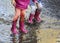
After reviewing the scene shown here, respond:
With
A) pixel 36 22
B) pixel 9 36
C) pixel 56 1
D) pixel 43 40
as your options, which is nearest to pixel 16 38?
pixel 9 36

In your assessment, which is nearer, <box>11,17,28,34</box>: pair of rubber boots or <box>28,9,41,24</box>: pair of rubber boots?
<box>11,17,28,34</box>: pair of rubber boots

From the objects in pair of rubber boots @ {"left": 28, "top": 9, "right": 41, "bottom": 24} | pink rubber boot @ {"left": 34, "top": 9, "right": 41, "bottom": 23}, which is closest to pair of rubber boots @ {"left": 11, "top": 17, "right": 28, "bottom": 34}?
pair of rubber boots @ {"left": 28, "top": 9, "right": 41, "bottom": 24}

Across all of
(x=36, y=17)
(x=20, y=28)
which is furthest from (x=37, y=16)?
(x=20, y=28)

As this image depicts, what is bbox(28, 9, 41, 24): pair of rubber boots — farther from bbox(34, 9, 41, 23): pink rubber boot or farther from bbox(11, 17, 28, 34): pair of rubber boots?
bbox(11, 17, 28, 34): pair of rubber boots

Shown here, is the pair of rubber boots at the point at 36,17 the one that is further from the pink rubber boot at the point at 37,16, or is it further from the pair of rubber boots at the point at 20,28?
the pair of rubber boots at the point at 20,28

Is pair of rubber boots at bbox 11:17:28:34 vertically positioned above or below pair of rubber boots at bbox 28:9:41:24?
below

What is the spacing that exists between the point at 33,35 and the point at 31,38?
183 millimetres

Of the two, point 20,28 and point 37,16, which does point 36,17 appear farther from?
point 20,28

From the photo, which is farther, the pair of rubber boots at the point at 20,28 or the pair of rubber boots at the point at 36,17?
the pair of rubber boots at the point at 36,17

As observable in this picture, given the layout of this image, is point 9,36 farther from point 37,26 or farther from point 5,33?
point 37,26

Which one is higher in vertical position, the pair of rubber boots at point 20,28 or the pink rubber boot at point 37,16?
the pink rubber boot at point 37,16

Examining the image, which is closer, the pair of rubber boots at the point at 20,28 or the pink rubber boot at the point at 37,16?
the pair of rubber boots at the point at 20,28

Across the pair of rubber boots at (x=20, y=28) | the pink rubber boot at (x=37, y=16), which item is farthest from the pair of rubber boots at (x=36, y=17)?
the pair of rubber boots at (x=20, y=28)

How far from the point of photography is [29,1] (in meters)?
7.00
